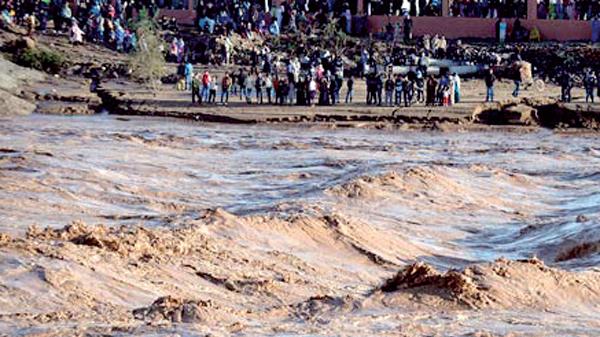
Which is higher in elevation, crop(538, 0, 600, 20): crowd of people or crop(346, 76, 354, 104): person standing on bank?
crop(538, 0, 600, 20): crowd of people

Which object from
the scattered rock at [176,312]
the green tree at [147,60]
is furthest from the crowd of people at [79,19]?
the scattered rock at [176,312]

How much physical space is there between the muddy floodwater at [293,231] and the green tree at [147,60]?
551 centimetres

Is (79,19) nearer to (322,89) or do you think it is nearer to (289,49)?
(289,49)

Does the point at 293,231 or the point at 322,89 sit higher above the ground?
the point at 322,89

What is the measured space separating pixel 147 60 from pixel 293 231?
21814 mm

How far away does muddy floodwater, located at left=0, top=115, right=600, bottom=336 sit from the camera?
1275 centimetres

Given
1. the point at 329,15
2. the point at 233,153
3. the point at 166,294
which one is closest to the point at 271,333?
the point at 166,294

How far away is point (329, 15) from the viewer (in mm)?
46281

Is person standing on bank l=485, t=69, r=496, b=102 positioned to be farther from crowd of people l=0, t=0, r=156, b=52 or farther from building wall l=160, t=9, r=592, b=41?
crowd of people l=0, t=0, r=156, b=52

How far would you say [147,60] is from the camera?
39656 millimetres

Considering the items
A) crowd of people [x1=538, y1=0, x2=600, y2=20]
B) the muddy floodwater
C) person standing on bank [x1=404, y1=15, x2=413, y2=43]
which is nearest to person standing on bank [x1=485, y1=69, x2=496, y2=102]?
the muddy floodwater

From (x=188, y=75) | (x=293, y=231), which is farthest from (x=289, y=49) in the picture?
(x=293, y=231)

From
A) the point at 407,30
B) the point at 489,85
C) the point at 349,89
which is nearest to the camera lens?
the point at 489,85

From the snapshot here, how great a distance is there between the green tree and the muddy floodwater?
5.51 meters
